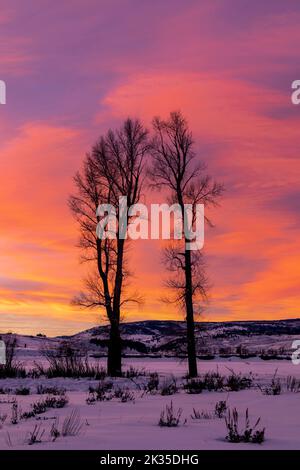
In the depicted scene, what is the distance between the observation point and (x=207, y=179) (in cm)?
2481

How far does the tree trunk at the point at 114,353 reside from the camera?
24402 mm

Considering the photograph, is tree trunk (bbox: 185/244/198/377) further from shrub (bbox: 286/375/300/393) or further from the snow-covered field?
the snow-covered field

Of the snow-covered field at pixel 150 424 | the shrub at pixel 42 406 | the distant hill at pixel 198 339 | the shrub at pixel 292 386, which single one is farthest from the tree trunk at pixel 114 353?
the shrub at pixel 42 406

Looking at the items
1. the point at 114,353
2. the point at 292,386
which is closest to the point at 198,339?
the point at 114,353

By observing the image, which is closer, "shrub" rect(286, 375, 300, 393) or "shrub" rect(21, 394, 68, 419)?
"shrub" rect(21, 394, 68, 419)

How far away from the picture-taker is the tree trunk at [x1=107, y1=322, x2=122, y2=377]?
24402 millimetres

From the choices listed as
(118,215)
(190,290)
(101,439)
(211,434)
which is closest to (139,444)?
(101,439)

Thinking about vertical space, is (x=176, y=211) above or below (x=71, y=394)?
above

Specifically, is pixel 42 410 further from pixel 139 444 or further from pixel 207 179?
pixel 207 179

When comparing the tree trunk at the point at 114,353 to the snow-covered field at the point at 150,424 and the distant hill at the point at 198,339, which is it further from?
the snow-covered field at the point at 150,424

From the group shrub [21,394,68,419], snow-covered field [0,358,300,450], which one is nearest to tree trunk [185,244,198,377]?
snow-covered field [0,358,300,450]

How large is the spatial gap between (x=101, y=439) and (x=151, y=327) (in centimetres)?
10043

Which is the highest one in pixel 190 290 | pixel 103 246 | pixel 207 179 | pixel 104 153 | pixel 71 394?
pixel 104 153

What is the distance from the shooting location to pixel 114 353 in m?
24.7
